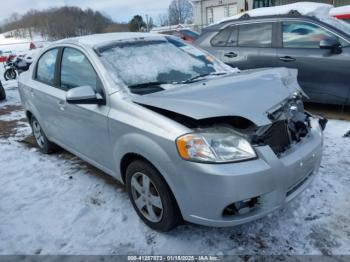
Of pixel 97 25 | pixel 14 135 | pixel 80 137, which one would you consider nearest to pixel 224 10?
pixel 14 135

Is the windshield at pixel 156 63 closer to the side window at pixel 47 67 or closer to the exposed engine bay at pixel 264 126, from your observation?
the exposed engine bay at pixel 264 126

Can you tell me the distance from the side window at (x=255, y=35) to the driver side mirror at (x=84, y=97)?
12.8 feet

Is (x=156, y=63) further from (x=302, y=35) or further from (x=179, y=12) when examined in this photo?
(x=179, y=12)

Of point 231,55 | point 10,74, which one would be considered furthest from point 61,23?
point 231,55

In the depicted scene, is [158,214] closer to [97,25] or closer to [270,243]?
[270,243]

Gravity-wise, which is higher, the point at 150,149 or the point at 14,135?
the point at 150,149

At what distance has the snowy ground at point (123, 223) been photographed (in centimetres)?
264

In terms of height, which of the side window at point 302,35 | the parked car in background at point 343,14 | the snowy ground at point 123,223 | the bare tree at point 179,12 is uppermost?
the bare tree at point 179,12

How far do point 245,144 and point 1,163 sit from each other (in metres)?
3.71

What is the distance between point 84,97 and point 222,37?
4171mm

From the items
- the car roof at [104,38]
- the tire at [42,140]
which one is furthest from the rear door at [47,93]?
the car roof at [104,38]

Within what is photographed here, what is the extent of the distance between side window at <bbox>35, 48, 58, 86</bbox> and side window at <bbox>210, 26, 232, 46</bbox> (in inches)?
130

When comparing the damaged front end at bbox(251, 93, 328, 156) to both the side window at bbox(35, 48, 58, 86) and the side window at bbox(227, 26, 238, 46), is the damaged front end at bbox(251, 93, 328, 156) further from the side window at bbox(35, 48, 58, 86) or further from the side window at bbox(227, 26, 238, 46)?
the side window at bbox(227, 26, 238, 46)

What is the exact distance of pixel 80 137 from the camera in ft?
11.6
